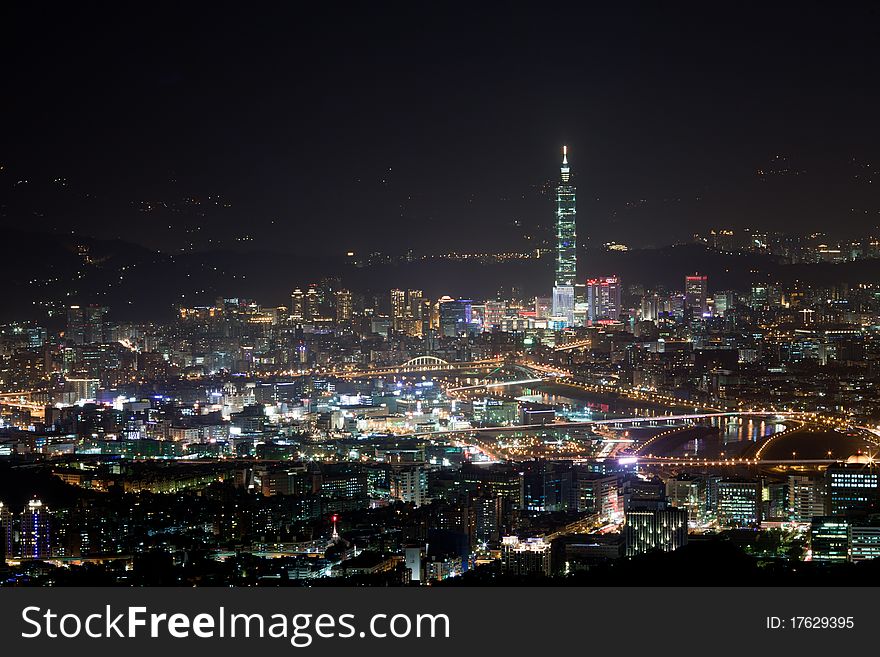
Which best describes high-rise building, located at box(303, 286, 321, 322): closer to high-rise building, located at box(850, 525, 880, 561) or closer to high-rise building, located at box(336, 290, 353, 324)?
high-rise building, located at box(336, 290, 353, 324)

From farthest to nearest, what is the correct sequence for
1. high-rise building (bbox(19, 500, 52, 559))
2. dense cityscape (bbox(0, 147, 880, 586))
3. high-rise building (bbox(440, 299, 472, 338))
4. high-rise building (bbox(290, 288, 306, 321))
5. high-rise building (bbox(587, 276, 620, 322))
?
high-rise building (bbox(587, 276, 620, 322)), high-rise building (bbox(440, 299, 472, 338)), high-rise building (bbox(290, 288, 306, 321)), high-rise building (bbox(19, 500, 52, 559)), dense cityscape (bbox(0, 147, 880, 586))

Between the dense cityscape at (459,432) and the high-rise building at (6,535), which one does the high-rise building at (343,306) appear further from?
the high-rise building at (6,535)

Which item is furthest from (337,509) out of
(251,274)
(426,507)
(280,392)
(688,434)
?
(251,274)

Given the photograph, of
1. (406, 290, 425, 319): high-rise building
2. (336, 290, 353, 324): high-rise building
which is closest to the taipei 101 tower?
(406, 290, 425, 319): high-rise building

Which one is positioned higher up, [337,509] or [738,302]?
[738,302]

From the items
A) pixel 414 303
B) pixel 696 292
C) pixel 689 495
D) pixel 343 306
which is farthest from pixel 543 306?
pixel 689 495
